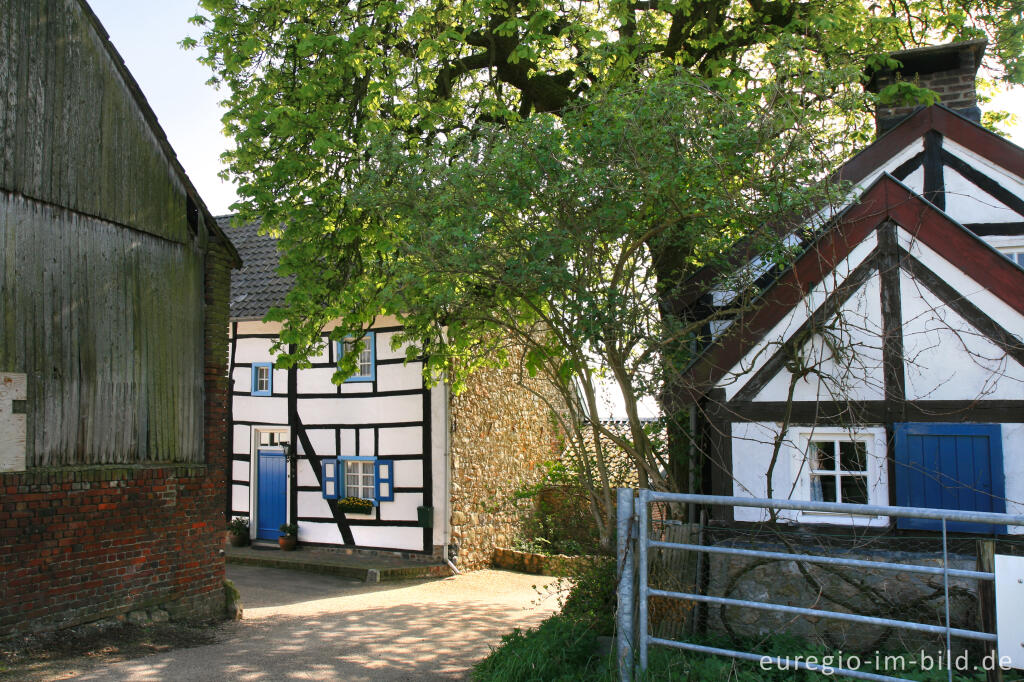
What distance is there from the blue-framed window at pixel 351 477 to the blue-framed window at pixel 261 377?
7.82 feet

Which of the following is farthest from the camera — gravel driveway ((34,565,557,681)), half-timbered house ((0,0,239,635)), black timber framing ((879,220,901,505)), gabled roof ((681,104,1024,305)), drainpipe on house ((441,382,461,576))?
drainpipe on house ((441,382,461,576))

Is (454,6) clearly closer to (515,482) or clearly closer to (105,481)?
(105,481)

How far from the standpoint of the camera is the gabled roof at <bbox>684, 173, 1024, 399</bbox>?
290 inches

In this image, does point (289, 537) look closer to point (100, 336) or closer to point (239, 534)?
point (239, 534)

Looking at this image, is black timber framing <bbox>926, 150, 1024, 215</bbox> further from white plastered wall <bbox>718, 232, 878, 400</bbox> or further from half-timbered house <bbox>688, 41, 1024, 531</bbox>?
white plastered wall <bbox>718, 232, 878, 400</bbox>

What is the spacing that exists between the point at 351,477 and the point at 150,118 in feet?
27.9

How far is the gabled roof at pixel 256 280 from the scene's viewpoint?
54.9 ft

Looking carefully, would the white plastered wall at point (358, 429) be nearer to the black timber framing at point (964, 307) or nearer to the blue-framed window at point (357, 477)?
the blue-framed window at point (357, 477)

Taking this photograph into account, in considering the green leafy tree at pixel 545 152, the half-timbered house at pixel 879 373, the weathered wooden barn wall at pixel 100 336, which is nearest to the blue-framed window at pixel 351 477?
the green leafy tree at pixel 545 152

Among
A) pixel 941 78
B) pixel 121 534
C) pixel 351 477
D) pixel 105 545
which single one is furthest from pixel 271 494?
pixel 941 78

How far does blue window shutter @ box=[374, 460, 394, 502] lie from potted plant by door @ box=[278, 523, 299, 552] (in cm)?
215

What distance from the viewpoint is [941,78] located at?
34.4 ft

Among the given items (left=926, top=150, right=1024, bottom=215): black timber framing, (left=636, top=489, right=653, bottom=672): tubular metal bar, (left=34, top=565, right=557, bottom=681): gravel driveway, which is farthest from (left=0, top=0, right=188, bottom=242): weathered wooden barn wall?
(left=926, top=150, right=1024, bottom=215): black timber framing

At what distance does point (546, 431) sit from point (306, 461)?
521 cm
